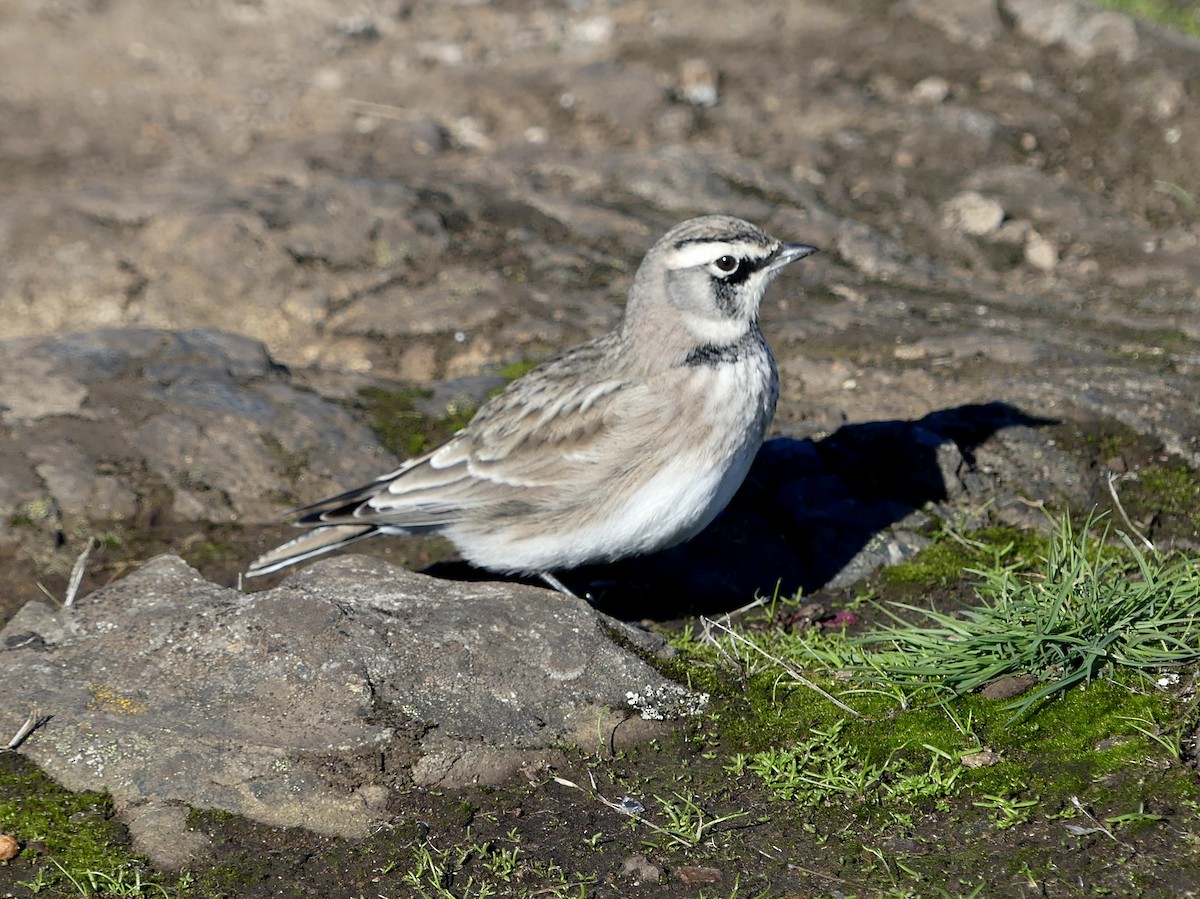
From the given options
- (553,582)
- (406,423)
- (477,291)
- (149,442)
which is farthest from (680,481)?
(477,291)

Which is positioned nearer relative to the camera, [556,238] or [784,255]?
[784,255]

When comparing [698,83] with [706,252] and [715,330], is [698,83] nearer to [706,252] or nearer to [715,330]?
[706,252]

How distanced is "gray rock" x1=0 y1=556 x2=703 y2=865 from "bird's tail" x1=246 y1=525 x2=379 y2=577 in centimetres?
68

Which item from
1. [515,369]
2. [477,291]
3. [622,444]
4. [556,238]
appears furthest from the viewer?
[556,238]

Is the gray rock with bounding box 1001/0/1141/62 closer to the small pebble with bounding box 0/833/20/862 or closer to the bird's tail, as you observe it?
the bird's tail

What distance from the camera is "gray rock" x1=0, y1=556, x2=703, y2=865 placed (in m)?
4.25

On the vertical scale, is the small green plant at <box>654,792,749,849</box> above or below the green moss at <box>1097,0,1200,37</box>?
below

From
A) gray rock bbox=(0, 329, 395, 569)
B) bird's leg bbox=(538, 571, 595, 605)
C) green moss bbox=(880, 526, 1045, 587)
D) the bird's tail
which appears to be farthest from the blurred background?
bird's leg bbox=(538, 571, 595, 605)

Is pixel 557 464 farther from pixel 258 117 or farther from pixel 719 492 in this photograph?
pixel 258 117

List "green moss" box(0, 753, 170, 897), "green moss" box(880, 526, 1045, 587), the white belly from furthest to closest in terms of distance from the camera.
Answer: "green moss" box(880, 526, 1045, 587) < the white belly < "green moss" box(0, 753, 170, 897)

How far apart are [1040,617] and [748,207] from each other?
16.6 ft

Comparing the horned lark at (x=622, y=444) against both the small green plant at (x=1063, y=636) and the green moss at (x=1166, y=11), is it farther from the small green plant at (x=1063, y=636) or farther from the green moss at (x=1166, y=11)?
the green moss at (x=1166, y=11)

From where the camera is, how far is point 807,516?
607cm

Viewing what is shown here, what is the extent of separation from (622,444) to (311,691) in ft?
5.39
